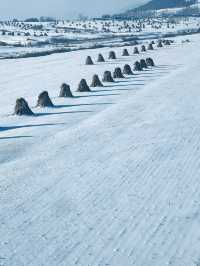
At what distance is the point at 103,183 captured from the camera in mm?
13219

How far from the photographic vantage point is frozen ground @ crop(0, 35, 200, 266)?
971 centimetres

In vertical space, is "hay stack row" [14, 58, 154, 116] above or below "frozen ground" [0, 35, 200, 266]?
below

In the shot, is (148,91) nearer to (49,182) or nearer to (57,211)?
(49,182)

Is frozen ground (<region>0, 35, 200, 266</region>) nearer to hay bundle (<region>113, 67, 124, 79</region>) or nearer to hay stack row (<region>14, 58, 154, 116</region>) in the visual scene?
hay stack row (<region>14, 58, 154, 116</region>)

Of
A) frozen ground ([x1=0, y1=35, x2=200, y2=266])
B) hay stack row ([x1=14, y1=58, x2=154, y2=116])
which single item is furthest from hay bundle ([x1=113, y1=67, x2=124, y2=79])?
frozen ground ([x1=0, y1=35, x2=200, y2=266])

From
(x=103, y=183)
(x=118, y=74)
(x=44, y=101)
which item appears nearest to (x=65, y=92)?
(x=44, y=101)

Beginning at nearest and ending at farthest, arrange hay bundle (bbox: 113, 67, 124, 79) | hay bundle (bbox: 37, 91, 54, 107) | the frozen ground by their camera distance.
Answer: the frozen ground < hay bundle (bbox: 37, 91, 54, 107) < hay bundle (bbox: 113, 67, 124, 79)

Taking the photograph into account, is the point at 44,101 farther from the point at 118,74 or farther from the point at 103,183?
the point at 103,183

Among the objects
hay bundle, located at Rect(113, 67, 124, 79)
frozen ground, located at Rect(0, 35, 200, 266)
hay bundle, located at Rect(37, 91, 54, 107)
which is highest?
frozen ground, located at Rect(0, 35, 200, 266)

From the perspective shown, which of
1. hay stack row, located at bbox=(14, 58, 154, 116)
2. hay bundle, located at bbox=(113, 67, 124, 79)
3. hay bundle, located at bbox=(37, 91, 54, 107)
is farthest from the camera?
hay bundle, located at bbox=(113, 67, 124, 79)

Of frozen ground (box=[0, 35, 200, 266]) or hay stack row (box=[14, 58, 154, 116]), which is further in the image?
hay stack row (box=[14, 58, 154, 116])

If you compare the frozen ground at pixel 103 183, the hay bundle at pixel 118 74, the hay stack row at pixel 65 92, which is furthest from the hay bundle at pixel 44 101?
the hay bundle at pixel 118 74

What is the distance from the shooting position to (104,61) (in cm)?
5222

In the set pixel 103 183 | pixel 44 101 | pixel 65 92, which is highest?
pixel 103 183
